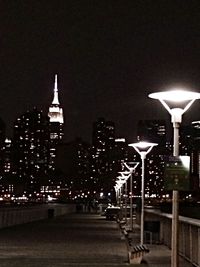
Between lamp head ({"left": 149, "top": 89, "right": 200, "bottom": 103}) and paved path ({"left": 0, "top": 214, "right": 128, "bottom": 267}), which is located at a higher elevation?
lamp head ({"left": 149, "top": 89, "right": 200, "bottom": 103})

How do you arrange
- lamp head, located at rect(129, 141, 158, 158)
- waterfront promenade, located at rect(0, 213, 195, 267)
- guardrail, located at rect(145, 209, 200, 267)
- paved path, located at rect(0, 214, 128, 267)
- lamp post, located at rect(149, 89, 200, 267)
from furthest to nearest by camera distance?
lamp head, located at rect(129, 141, 158, 158)
paved path, located at rect(0, 214, 128, 267)
waterfront promenade, located at rect(0, 213, 195, 267)
guardrail, located at rect(145, 209, 200, 267)
lamp post, located at rect(149, 89, 200, 267)

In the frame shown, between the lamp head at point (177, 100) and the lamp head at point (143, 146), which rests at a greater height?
the lamp head at point (143, 146)

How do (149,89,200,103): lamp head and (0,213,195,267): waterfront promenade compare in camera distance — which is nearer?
(149,89,200,103): lamp head

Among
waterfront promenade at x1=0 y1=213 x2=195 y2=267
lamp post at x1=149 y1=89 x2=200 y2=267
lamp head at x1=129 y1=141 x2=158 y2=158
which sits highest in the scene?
lamp head at x1=129 y1=141 x2=158 y2=158

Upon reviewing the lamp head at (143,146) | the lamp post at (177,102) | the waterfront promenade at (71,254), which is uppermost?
the lamp head at (143,146)

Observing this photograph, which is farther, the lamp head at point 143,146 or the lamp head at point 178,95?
the lamp head at point 143,146

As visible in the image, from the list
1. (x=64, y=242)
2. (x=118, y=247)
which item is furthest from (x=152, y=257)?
(x=64, y=242)

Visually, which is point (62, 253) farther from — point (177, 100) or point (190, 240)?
point (177, 100)

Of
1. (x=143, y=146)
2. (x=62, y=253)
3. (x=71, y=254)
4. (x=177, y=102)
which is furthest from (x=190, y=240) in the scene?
(x=177, y=102)

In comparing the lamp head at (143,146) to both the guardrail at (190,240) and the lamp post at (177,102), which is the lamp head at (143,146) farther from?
the lamp post at (177,102)

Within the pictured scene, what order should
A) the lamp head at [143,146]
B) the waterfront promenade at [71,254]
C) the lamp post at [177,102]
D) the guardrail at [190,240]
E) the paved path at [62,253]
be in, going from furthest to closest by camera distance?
1. the lamp head at [143,146]
2. the paved path at [62,253]
3. the waterfront promenade at [71,254]
4. the guardrail at [190,240]
5. the lamp post at [177,102]

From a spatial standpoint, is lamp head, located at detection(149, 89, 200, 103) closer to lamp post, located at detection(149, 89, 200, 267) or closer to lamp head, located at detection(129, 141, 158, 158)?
lamp post, located at detection(149, 89, 200, 267)

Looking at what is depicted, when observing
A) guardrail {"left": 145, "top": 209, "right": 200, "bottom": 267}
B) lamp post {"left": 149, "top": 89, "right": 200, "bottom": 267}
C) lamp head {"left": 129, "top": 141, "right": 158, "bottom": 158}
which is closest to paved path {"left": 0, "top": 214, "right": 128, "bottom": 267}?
guardrail {"left": 145, "top": 209, "right": 200, "bottom": 267}

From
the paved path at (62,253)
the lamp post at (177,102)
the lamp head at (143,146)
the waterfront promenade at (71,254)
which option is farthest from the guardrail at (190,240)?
the lamp post at (177,102)
